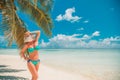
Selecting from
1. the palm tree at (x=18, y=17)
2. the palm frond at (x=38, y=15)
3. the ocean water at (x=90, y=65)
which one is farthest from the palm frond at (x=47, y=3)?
the ocean water at (x=90, y=65)

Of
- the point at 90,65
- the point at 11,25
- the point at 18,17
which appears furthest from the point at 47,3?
the point at 90,65

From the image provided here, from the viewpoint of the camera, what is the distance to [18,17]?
5.68 meters

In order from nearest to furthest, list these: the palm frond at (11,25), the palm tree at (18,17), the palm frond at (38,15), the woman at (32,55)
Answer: the woman at (32,55)
the palm frond at (11,25)
the palm tree at (18,17)
the palm frond at (38,15)

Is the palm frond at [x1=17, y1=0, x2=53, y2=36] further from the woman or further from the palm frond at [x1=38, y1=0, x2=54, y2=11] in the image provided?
the woman

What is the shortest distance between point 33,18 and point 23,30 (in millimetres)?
363

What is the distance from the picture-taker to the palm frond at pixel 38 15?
5643 mm

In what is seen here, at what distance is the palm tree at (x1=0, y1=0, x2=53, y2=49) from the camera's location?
17.3 feet

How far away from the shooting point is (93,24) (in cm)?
1366

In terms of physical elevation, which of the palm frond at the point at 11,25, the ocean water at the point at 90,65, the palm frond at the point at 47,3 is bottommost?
the ocean water at the point at 90,65

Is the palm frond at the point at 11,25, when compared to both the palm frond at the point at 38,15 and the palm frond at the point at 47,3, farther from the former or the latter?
the palm frond at the point at 47,3

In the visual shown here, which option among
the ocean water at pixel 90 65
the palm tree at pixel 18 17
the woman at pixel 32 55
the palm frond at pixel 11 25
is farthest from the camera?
the ocean water at pixel 90 65

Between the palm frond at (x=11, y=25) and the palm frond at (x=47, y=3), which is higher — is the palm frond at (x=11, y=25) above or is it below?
below

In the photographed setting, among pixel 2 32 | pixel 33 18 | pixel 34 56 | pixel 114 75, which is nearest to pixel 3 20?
pixel 2 32

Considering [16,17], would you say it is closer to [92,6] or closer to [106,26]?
[92,6]
